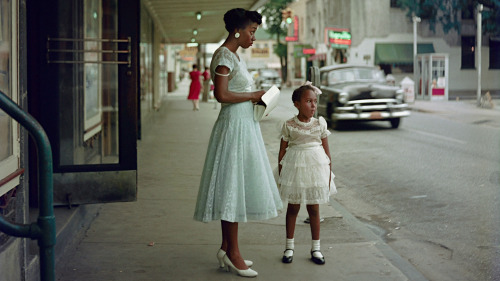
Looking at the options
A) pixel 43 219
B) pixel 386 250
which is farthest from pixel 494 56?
pixel 43 219

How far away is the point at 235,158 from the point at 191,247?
1266 millimetres

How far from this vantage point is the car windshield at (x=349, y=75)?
711 inches

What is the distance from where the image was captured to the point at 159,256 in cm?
527

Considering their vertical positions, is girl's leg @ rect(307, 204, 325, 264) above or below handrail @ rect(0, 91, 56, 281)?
below

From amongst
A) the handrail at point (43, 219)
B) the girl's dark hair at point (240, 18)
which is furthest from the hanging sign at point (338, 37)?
the handrail at point (43, 219)

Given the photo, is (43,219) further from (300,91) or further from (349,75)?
(349,75)

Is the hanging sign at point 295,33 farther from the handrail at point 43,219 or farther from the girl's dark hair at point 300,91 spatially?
the handrail at point 43,219

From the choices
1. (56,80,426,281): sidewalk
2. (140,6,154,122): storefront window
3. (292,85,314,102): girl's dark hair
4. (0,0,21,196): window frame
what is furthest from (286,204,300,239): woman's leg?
(140,6,154,122): storefront window

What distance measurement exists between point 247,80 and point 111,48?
166cm

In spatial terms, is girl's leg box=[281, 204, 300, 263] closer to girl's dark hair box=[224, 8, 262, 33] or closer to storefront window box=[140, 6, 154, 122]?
girl's dark hair box=[224, 8, 262, 33]

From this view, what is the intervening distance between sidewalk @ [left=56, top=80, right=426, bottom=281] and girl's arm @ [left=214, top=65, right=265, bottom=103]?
1.28m

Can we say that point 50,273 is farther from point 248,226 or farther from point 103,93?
point 103,93

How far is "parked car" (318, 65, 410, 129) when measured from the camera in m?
17.0

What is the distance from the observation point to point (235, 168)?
15.3 feet
